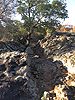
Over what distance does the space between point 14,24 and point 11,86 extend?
8.01 m

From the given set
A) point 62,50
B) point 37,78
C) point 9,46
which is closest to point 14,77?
point 37,78

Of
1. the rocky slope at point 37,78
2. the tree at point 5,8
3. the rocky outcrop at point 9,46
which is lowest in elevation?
the rocky slope at point 37,78

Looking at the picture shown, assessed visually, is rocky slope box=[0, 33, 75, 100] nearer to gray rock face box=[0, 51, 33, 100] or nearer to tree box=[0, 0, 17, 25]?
gray rock face box=[0, 51, 33, 100]

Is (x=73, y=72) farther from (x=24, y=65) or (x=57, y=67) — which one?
(x=24, y=65)

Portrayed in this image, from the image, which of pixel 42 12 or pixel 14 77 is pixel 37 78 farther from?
pixel 42 12

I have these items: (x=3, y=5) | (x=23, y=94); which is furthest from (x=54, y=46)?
(x=3, y=5)

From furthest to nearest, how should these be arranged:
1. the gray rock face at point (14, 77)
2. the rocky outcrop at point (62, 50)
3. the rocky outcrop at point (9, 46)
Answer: the rocky outcrop at point (9, 46) < the rocky outcrop at point (62, 50) < the gray rock face at point (14, 77)

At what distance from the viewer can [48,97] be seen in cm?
523

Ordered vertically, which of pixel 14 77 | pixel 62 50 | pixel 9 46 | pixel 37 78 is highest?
pixel 9 46

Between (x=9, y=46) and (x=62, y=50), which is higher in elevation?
(x=9, y=46)

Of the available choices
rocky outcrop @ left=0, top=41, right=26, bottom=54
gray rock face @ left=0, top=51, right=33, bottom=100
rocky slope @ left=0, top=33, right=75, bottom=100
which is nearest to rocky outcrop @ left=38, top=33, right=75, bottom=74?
rocky slope @ left=0, top=33, right=75, bottom=100

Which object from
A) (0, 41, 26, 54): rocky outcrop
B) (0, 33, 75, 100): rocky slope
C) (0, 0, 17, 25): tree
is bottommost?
(0, 33, 75, 100): rocky slope

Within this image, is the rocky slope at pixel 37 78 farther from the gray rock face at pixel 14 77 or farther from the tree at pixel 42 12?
the tree at pixel 42 12

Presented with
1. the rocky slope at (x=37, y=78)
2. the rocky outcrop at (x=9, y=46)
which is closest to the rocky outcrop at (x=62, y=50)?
the rocky slope at (x=37, y=78)
